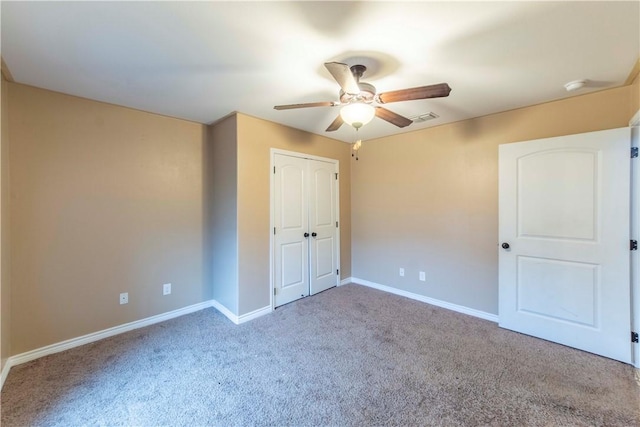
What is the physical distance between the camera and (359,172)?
14.6 feet

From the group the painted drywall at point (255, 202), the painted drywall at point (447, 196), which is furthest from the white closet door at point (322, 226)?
the painted drywall at point (255, 202)

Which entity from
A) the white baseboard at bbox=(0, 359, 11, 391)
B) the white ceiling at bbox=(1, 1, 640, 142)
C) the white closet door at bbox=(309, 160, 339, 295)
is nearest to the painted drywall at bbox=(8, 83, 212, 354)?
the white baseboard at bbox=(0, 359, 11, 391)

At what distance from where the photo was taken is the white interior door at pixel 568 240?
2.30 m

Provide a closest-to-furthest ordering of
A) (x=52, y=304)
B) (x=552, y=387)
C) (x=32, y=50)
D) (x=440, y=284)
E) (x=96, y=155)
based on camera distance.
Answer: (x=32, y=50), (x=552, y=387), (x=52, y=304), (x=96, y=155), (x=440, y=284)

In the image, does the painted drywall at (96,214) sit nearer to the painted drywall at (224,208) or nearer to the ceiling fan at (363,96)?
the painted drywall at (224,208)

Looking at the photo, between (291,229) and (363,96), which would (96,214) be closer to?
(291,229)

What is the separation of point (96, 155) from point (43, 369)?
1932 mm

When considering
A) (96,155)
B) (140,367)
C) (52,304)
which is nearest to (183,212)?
(96,155)

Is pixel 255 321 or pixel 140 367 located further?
pixel 255 321

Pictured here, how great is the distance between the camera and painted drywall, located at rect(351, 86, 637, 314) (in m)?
2.69

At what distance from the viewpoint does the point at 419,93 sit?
1.79 metres

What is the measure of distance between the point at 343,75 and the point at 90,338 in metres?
3.35

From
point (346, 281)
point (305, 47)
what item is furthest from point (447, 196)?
point (305, 47)

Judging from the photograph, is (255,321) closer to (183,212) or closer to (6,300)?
(183,212)
